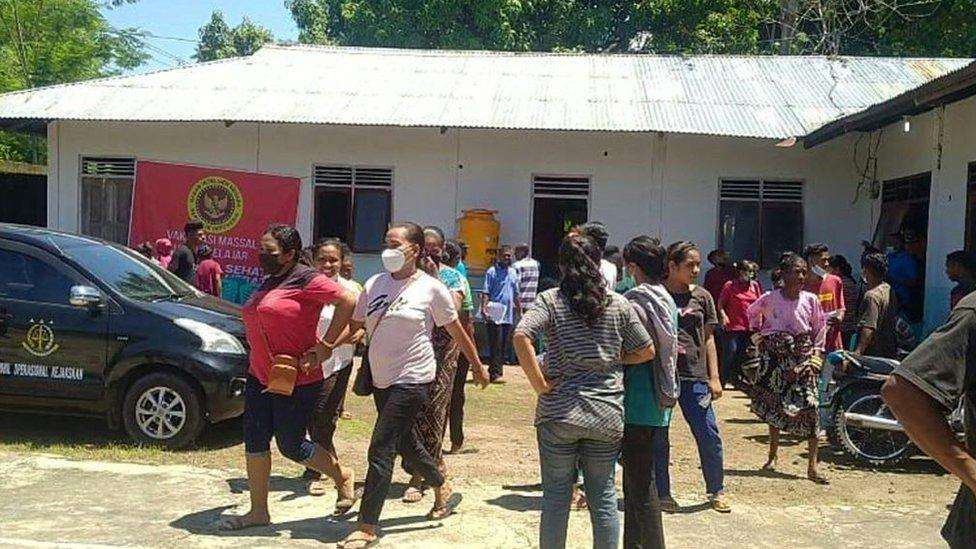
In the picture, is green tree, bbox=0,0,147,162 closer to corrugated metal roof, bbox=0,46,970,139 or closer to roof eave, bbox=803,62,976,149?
corrugated metal roof, bbox=0,46,970,139

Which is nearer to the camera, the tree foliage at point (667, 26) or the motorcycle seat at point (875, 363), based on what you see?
the motorcycle seat at point (875, 363)

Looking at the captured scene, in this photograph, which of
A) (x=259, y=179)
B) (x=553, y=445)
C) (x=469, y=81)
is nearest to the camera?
(x=553, y=445)

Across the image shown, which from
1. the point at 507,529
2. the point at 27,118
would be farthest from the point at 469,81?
the point at 507,529

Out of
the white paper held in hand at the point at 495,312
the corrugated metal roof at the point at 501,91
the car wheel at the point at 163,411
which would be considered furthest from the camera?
the corrugated metal roof at the point at 501,91

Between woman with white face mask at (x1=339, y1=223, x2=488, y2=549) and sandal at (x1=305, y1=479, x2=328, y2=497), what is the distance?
104 cm

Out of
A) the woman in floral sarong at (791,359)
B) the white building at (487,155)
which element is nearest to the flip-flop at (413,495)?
the woman in floral sarong at (791,359)

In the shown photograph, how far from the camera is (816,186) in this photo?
13203mm

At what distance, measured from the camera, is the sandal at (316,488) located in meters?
5.91

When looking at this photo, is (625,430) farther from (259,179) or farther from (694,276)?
(259,179)

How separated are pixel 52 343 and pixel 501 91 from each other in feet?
27.5

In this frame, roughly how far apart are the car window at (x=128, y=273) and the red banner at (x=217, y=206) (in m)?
5.51

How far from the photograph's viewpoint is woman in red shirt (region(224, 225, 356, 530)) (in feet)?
Result: 16.2

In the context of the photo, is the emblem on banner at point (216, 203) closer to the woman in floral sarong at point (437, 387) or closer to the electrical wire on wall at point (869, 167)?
the woman in floral sarong at point (437, 387)

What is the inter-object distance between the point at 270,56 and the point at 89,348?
9.55m
